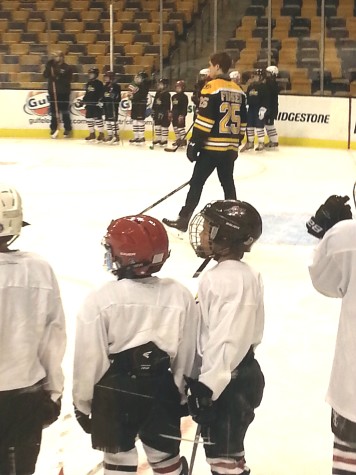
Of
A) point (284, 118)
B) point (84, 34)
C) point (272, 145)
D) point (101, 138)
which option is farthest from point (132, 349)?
point (84, 34)

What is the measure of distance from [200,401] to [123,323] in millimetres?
270

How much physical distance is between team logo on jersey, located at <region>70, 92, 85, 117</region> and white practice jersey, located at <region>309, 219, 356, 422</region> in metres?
10.1

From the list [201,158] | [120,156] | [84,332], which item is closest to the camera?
[84,332]

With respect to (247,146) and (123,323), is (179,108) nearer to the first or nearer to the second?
(247,146)

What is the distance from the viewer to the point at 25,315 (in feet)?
6.31

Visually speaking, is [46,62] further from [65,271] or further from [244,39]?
[65,271]

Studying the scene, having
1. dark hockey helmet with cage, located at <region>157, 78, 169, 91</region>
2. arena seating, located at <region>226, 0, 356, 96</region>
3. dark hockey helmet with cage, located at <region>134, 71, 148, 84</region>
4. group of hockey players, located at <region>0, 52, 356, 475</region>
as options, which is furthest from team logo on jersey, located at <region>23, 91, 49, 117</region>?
group of hockey players, located at <region>0, 52, 356, 475</region>

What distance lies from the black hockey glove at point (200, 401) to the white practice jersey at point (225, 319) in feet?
0.05

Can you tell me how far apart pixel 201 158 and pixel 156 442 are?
3617 millimetres

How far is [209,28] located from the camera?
12.1 m

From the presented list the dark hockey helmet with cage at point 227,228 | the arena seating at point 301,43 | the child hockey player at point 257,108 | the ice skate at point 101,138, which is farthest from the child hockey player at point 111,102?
the dark hockey helmet with cage at point 227,228

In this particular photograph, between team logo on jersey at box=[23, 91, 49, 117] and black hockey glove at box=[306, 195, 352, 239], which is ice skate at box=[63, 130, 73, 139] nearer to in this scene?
team logo on jersey at box=[23, 91, 49, 117]

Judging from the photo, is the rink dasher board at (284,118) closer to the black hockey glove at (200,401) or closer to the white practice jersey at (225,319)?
the white practice jersey at (225,319)

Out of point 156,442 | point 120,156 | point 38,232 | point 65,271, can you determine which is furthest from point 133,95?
point 156,442
